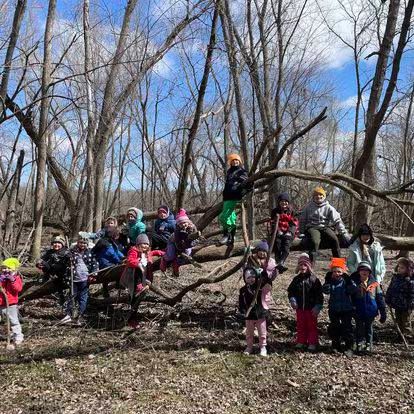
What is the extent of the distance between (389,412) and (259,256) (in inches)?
84.2

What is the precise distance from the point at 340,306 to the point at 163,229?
279 centimetres

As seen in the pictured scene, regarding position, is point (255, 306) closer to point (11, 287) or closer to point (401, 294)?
point (401, 294)

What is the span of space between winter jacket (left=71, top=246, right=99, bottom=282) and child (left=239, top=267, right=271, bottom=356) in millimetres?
2269

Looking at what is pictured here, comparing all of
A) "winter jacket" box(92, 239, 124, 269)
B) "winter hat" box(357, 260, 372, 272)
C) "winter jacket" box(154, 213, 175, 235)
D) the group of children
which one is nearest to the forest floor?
the group of children

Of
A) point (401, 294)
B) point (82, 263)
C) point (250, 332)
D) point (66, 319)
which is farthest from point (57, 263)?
point (401, 294)

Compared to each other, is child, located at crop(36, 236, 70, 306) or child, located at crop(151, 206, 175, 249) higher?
child, located at crop(151, 206, 175, 249)

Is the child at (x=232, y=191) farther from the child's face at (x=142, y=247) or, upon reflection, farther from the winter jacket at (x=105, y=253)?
the winter jacket at (x=105, y=253)

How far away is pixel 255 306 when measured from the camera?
5.55m

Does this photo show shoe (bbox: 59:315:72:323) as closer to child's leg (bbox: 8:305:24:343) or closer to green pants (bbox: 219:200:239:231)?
child's leg (bbox: 8:305:24:343)

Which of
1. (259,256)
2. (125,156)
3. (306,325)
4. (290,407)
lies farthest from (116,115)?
(125,156)

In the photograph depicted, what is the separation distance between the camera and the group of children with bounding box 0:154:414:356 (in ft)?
18.4

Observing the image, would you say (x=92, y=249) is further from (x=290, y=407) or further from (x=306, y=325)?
(x=290, y=407)

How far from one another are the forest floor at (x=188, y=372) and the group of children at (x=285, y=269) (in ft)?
1.05

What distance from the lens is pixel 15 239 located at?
9500mm
